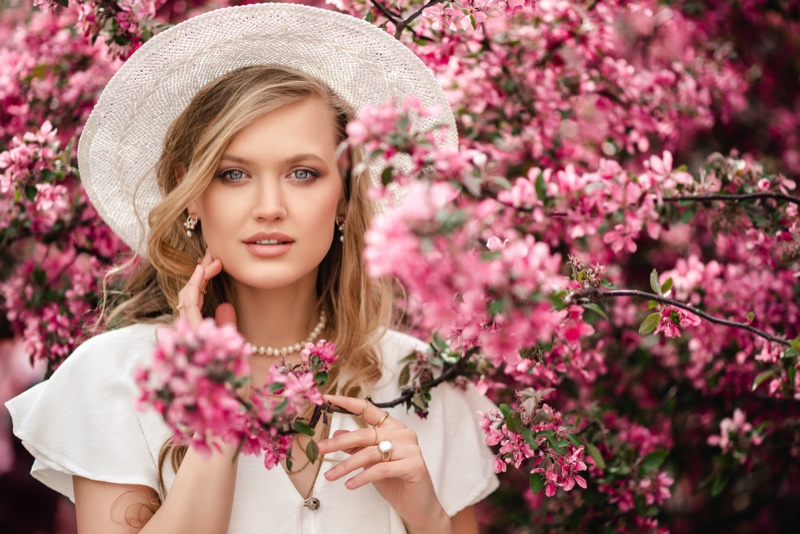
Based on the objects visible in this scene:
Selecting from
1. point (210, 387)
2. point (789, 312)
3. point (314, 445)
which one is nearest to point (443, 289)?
point (210, 387)

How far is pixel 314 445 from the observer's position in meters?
1.41

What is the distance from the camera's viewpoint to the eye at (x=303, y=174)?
1841 millimetres

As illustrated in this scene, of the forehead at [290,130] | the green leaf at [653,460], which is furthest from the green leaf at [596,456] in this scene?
the forehead at [290,130]

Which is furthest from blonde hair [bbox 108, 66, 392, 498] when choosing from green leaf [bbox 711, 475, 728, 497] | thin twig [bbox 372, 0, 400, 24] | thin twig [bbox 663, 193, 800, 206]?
green leaf [bbox 711, 475, 728, 497]

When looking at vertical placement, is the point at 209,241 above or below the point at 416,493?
above

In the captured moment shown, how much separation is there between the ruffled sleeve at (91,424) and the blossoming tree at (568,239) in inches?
19.9

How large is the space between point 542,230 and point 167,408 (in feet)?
4.90

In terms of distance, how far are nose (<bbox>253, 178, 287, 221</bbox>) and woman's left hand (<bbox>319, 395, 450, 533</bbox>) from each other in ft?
1.43

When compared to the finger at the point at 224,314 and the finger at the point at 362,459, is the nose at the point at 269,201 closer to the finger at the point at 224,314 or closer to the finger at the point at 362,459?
the finger at the point at 224,314

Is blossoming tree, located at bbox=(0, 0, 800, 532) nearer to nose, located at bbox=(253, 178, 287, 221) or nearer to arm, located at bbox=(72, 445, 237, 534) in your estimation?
nose, located at bbox=(253, 178, 287, 221)

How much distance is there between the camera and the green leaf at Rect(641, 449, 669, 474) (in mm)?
2182

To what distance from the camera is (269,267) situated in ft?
5.93

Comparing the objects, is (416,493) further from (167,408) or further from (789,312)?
(789,312)

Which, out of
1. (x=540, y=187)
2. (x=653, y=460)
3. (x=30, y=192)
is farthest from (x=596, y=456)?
(x=30, y=192)
